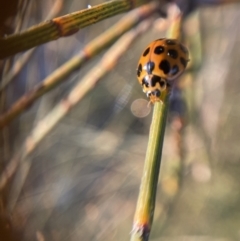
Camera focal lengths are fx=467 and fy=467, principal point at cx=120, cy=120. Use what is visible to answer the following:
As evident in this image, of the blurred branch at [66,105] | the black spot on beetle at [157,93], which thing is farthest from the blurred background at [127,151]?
the black spot on beetle at [157,93]

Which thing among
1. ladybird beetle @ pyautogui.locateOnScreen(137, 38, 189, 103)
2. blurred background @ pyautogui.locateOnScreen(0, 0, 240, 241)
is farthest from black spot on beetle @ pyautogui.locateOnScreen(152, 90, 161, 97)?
blurred background @ pyautogui.locateOnScreen(0, 0, 240, 241)

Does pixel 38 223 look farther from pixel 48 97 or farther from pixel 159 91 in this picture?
pixel 159 91

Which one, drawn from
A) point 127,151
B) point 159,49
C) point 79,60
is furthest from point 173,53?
point 127,151

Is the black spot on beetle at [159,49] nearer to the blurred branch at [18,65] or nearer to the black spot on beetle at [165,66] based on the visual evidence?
the black spot on beetle at [165,66]

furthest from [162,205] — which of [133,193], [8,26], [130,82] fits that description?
[8,26]

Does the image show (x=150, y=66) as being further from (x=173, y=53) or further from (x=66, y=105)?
(x=66, y=105)

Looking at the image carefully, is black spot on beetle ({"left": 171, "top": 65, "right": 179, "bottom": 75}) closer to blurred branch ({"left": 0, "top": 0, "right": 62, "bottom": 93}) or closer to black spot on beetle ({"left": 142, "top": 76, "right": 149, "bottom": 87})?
black spot on beetle ({"left": 142, "top": 76, "right": 149, "bottom": 87})

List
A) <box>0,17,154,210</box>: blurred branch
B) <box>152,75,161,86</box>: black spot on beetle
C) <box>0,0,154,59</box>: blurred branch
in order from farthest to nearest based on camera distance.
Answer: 1. <box>0,17,154,210</box>: blurred branch
2. <box>152,75,161,86</box>: black spot on beetle
3. <box>0,0,154,59</box>: blurred branch
